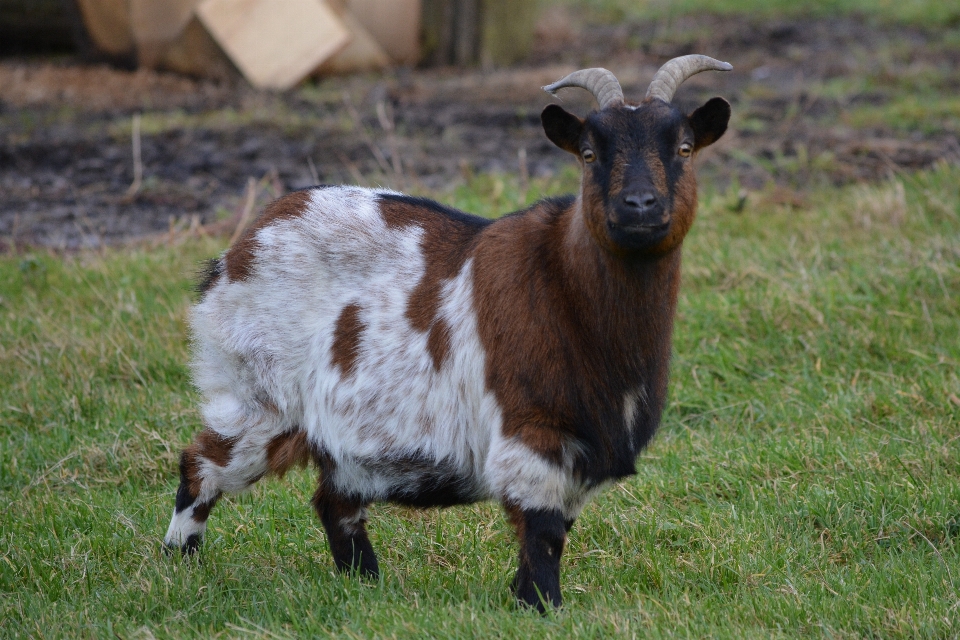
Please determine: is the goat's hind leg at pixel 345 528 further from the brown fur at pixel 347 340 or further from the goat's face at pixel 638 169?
the goat's face at pixel 638 169

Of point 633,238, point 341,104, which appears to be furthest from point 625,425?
point 341,104

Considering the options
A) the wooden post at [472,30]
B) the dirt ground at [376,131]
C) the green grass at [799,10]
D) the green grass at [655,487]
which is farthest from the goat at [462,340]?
the green grass at [799,10]

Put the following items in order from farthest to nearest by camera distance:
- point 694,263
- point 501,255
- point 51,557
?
point 694,263
point 51,557
point 501,255

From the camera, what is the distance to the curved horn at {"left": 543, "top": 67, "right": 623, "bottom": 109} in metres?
4.17

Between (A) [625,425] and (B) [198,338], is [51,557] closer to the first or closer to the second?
(B) [198,338]

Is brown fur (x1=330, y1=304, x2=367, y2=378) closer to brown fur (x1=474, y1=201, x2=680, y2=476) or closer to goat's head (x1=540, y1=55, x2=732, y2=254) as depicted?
brown fur (x1=474, y1=201, x2=680, y2=476)

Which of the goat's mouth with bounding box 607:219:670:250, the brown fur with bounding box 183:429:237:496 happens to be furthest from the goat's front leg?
the brown fur with bounding box 183:429:237:496

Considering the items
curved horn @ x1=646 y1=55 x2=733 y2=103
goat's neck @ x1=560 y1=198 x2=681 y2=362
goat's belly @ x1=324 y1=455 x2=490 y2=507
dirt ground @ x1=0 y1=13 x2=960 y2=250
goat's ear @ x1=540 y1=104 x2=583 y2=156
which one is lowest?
dirt ground @ x1=0 y1=13 x2=960 y2=250

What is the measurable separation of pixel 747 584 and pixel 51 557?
9.03ft

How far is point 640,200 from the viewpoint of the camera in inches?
150

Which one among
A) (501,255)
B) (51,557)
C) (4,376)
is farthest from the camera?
(4,376)

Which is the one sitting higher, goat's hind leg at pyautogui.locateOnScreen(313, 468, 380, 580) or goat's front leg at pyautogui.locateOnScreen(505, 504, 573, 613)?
goat's front leg at pyautogui.locateOnScreen(505, 504, 573, 613)

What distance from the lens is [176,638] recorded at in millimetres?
3826

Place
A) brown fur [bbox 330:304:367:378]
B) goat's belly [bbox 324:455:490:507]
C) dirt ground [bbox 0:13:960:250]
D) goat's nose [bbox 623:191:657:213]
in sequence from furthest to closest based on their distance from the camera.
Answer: dirt ground [bbox 0:13:960:250] < brown fur [bbox 330:304:367:378] < goat's belly [bbox 324:455:490:507] < goat's nose [bbox 623:191:657:213]
